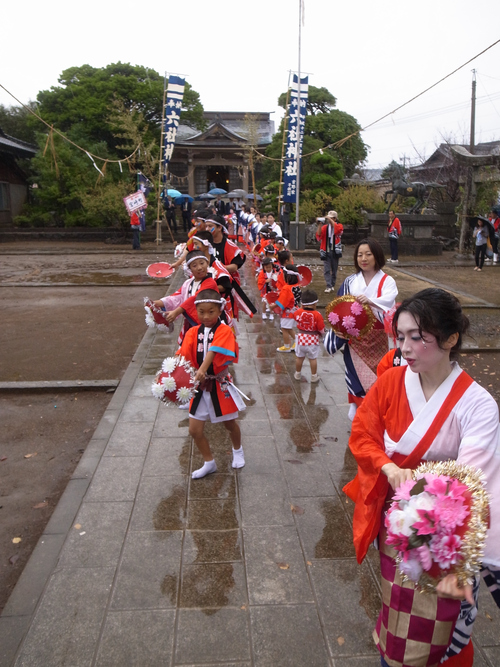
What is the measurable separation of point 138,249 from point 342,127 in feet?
42.3

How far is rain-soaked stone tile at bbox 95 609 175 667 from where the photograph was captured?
2510 mm

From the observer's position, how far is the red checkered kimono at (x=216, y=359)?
4.02 metres

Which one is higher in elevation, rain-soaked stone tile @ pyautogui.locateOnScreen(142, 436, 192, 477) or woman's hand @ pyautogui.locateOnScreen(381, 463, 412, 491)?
woman's hand @ pyautogui.locateOnScreen(381, 463, 412, 491)

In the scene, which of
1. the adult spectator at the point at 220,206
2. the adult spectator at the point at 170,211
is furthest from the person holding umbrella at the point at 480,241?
the adult spectator at the point at 220,206

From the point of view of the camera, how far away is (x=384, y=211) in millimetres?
21500

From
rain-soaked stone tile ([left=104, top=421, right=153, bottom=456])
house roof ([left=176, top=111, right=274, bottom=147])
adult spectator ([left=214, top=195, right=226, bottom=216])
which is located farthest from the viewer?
house roof ([left=176, top=111, right=274, bottom=147])

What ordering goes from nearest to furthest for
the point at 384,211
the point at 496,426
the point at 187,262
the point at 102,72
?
the point at 496,426 < the point at 187,262 < the point at 384,211 < the point at 102,72

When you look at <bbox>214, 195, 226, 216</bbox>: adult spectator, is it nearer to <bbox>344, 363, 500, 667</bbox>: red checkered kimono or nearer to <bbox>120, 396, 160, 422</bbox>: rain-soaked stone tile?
<bbox>120, 396, 160, 422</bbox>: rain-soaked stone tile

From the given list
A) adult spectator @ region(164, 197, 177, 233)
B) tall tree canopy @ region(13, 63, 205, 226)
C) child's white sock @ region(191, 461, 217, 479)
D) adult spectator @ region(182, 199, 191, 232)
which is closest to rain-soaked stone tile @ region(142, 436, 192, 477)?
child's white sock @ region(191, 461, 217, 479)

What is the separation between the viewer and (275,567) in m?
3.16

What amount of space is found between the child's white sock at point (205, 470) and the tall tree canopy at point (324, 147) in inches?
830

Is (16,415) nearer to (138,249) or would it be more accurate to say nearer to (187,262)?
(187,262)

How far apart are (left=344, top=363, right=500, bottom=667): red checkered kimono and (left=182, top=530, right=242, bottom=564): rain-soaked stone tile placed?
3.91ft

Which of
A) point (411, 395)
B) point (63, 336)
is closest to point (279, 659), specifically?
point (411, 395)
